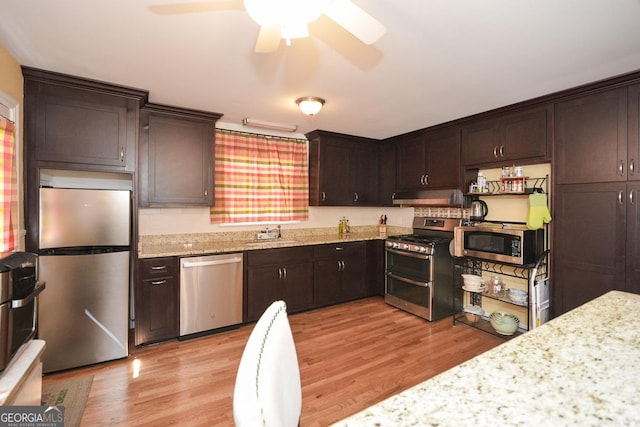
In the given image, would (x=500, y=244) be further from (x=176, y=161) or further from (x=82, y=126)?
(x=82, y=126)

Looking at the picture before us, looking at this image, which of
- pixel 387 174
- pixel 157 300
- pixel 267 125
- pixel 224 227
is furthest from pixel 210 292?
pixel 387 174

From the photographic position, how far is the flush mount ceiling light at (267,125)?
3.48m

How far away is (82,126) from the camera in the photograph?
2457 mm

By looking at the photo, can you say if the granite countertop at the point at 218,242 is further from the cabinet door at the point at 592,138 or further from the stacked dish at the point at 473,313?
the cabinet door at the point at 592,138

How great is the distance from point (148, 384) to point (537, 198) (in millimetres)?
3684

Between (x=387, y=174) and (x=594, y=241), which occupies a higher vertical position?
(x=387, y=174)

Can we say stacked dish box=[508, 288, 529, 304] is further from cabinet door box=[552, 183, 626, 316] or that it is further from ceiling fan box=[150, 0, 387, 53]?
ceiling fan box=[150, 0, 387, 53]

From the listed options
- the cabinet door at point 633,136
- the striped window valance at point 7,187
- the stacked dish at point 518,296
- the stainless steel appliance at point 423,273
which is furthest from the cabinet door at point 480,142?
the striped window valance at point 7,187

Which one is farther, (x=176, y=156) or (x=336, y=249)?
(x=336, y=249)

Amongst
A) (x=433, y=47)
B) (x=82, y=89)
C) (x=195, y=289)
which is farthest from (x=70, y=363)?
(x=433, y=47)

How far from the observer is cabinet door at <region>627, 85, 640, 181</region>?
2.24 meters

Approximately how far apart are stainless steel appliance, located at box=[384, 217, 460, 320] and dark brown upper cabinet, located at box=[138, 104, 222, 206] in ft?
7.91

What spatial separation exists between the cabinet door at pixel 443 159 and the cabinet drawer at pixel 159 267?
10.3 feet

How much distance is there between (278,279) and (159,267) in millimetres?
1247
